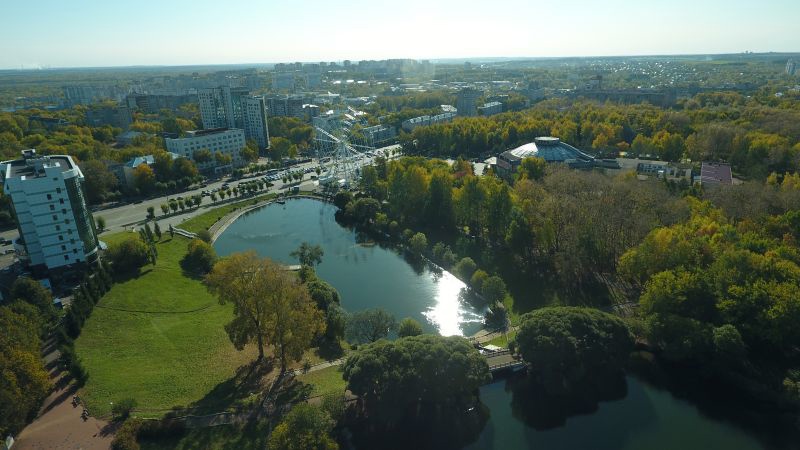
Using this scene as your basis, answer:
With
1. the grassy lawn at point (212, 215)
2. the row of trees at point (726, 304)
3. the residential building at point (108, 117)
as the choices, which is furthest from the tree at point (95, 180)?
the row of trees at point (726, 304)

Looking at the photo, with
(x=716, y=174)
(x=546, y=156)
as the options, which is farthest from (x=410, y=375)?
(x=716, y=174)

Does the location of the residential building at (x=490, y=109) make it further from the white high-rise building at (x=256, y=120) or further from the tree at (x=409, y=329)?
the tree at (x=409, y=329)

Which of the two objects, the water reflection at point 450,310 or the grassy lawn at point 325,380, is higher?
the grassy lawn at point 325,380

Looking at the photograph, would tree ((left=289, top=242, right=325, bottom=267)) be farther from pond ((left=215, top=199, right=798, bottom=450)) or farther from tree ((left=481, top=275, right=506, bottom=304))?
tree ((left=481, top=275, right=506, bottom=304))

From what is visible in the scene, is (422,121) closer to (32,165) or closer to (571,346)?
(32,165)

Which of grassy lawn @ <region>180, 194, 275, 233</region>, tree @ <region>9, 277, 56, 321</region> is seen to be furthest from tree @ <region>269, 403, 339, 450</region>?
grassy lawn @ <region>180, 194, 275, 233</region>

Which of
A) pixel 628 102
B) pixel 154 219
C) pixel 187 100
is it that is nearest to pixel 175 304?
pixel 154 219
